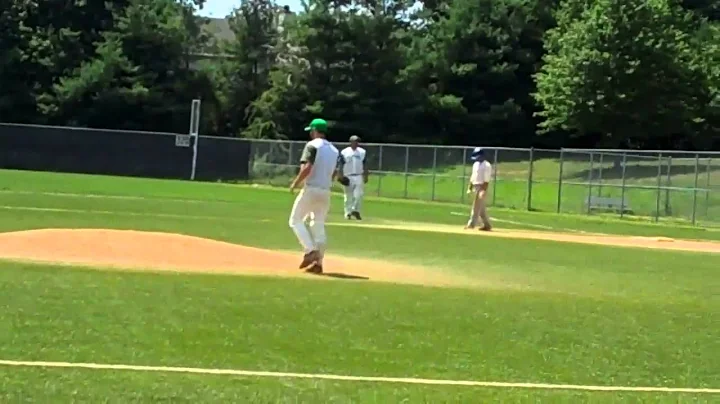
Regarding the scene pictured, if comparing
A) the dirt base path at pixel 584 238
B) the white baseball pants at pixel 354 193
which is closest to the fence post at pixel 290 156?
the white baseball pants at pixel 354 193

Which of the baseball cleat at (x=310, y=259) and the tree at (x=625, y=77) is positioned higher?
the tree at (x=625, y=77)

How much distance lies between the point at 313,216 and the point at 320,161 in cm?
70

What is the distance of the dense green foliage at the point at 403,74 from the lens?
6388 cm

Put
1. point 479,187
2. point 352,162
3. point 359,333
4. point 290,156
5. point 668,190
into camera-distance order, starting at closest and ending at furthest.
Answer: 1. point 359,333
2. point 479,187
3. point 352,162
4. point 668,190
5. point 290,156

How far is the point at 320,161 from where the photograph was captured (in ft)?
45.7

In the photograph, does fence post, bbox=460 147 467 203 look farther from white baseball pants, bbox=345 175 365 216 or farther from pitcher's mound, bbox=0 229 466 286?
pitcher's mound, bbox=0 229 466 286

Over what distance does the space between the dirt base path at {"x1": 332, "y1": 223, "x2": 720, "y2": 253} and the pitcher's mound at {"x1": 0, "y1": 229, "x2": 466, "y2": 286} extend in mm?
9336

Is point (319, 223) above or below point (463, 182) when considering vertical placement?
below

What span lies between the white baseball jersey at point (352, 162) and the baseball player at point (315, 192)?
1404 centimetres

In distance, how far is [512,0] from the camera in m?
74.7

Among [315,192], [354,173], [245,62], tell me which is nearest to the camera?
[315,192]

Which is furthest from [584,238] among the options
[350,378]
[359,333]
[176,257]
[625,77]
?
[625,77]

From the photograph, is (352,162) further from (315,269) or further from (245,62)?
(245,62)

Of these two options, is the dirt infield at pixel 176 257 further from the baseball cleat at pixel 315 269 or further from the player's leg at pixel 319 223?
the player's leg at pixel 319 223
